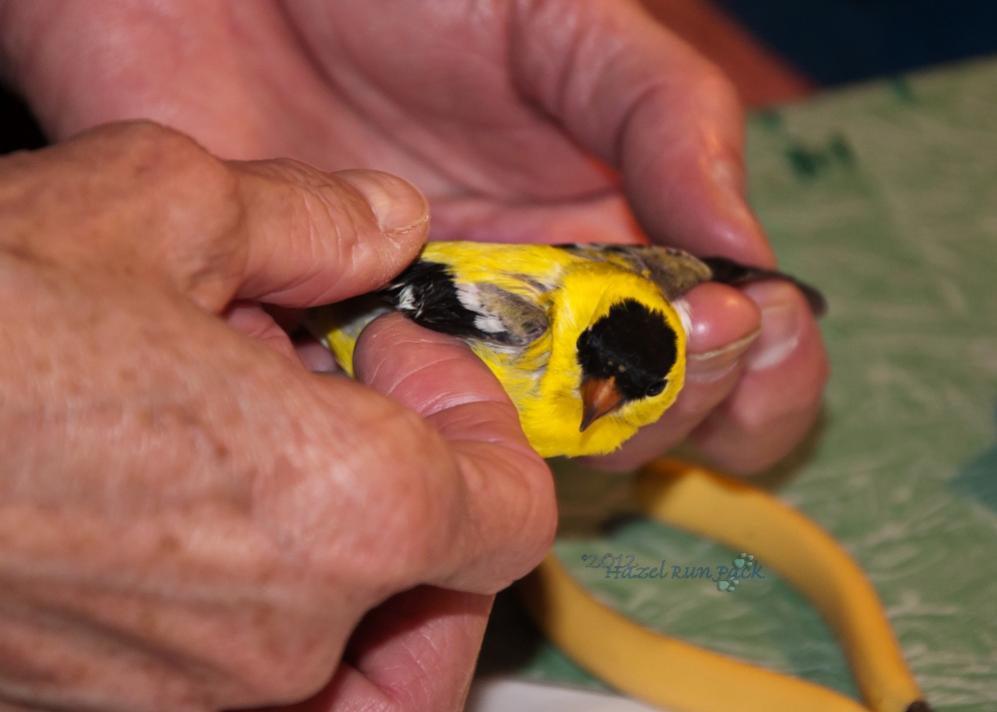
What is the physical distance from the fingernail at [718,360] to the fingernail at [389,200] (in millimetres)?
567

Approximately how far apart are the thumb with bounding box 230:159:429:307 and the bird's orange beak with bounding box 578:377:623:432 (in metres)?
0.32

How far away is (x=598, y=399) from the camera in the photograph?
160 centimetres

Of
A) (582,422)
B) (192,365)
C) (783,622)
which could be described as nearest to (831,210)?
(783,622)

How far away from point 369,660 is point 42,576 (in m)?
0.53

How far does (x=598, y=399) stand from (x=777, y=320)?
1.99 feet

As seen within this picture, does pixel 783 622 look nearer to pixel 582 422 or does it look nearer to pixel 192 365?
pixel 582 422

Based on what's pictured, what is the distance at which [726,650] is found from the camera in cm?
186

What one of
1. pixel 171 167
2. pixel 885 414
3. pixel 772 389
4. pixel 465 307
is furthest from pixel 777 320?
pixel 171 167

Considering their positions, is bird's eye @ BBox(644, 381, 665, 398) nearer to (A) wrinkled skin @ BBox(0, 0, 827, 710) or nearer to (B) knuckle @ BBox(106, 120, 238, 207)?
(A) wrinkled skin @ BBox(0, 0, 827, 710)

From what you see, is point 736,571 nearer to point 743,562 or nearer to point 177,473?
point 743,562

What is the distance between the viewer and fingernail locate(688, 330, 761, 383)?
1.84 m

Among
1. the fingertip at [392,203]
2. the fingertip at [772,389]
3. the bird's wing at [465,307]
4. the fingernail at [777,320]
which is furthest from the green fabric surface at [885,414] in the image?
→ the fingertip at [392,203]

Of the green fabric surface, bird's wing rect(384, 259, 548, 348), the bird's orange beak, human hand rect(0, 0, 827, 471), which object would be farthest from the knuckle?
the green fabric surface

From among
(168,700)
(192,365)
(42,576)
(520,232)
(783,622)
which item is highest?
(192,365)
